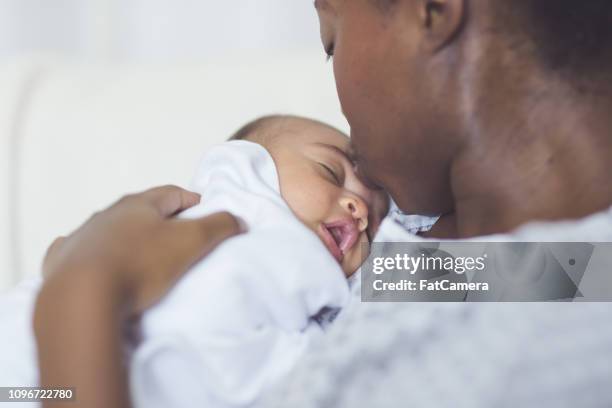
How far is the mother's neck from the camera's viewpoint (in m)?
0.76

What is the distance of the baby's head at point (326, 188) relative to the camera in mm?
1047

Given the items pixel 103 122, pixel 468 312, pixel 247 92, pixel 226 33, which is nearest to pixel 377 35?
pixel 468 312

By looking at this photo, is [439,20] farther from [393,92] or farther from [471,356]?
[471,356]

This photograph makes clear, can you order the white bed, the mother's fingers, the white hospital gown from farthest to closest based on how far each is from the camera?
the white bed → the mother's fingers → the white hospital gown

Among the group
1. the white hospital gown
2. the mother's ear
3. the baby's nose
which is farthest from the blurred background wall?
the white hospital gown

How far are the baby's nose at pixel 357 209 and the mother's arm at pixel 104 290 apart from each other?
10.5 inches

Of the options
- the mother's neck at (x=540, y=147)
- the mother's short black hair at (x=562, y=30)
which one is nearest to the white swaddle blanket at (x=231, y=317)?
the mother's neck at (x=540, y=147)

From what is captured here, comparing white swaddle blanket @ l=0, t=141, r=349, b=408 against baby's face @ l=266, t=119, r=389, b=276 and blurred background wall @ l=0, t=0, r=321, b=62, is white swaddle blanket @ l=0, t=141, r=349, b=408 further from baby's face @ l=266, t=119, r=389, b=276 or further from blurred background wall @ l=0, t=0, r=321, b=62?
blurred background wall @ l=0, t=0, r=321, b=62

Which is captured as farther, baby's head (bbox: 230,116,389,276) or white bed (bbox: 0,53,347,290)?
white bed (bbox: 0,53,347,290)

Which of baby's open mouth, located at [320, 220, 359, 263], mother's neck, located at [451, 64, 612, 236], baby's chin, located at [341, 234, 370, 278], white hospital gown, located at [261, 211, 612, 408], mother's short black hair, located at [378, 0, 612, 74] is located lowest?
baby's chin, located at [341, 234, 370, 278]

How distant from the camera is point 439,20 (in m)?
0.78

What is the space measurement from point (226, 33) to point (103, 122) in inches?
27.9

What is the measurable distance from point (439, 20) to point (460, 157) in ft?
0.51

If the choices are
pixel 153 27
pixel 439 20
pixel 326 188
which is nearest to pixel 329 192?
pixel 326 188
